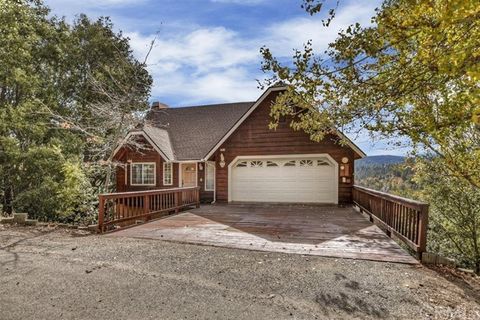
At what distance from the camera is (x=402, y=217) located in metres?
5.53

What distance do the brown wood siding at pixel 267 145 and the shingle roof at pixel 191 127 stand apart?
1.08 meters

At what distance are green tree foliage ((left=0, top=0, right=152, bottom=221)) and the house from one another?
1.99m

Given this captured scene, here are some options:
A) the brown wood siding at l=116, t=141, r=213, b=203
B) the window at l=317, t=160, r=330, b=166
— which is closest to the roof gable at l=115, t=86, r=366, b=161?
the brown wood siding at l=116, t=141, r=213, b=203

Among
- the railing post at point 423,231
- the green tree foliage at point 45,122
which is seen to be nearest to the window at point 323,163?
the railing post at point 423,231

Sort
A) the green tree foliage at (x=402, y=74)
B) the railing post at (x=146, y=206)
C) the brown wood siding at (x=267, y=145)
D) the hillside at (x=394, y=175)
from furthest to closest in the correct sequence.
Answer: the brown wood siding at (x=267, y=145), the hillside at (x=394, y=175), the railing post at (x=146, y=206), the green tree foliage at (x=402, y=74)

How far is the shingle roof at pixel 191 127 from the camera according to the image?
1419 cm

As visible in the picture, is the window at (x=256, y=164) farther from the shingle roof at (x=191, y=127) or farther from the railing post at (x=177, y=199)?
the railing post at (x=177, y=199)

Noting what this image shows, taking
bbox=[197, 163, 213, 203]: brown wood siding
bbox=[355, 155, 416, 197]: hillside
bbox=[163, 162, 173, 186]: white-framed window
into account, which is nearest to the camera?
bbox=[355, 155, 416, 197]: hillside

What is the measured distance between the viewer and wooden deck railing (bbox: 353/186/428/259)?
4577mm

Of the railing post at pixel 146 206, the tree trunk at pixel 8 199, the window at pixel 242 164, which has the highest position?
the window at pixel 242 164

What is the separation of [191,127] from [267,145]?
5.55 meters

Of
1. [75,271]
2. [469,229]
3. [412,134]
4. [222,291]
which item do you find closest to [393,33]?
[412,134]

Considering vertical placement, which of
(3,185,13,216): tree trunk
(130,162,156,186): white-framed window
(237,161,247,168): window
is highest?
(237,161,247,168): window

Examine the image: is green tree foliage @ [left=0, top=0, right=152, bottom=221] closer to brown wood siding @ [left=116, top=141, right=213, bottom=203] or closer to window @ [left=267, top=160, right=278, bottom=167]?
brown wood siding @ [left=116, top=141, right=213, bottom=203]
